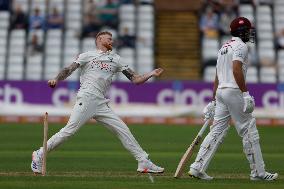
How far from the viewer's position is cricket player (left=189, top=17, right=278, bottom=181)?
10.9 meters

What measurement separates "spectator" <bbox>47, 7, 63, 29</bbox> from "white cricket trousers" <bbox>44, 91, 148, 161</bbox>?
→ 1472cm

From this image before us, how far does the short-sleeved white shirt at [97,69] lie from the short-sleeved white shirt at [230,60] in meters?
1.23

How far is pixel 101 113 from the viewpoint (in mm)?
11453

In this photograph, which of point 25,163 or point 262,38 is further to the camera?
point 262,38

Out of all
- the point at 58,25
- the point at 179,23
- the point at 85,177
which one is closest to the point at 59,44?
the point at 58,25

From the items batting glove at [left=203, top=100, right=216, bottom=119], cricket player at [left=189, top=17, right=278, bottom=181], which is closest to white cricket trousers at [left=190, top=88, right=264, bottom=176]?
cricket player at [left=189, top=17, right=278, bottom=181]

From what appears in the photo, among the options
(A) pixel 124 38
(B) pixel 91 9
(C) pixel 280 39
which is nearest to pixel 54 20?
(B) pixel 91 9

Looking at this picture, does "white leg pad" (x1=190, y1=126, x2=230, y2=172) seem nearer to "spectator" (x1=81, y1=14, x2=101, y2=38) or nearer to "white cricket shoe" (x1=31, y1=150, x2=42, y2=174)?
"white cricket shoe" (x1=31, y1=150, x2=42, y2=174)

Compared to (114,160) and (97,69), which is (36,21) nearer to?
(114,160)

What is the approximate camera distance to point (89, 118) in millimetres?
11438

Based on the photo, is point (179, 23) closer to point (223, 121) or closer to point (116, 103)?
point (116, 103)

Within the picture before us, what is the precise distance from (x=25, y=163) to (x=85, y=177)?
2066 mm

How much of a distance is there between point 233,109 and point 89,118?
5.52ft

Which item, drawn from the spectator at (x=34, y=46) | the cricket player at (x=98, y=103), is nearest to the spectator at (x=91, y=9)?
the spectator at (x=34, y=46)
